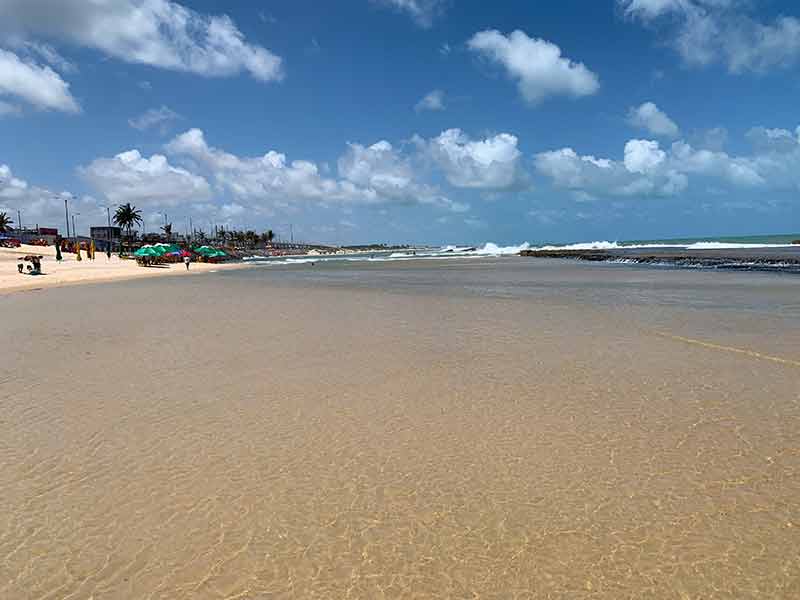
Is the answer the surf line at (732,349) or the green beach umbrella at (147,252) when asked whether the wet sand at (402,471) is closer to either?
the surf line at (732,349)

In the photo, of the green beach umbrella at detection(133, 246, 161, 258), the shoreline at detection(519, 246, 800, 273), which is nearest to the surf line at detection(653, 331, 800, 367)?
the shoreline at detection(519, 246, 800, 273)

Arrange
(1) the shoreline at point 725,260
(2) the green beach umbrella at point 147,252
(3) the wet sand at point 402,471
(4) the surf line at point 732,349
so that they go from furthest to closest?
(2) the green beach umbrella at point 147,252, (1) the shoreline at point 725,260, (4) the surf line at point 732,349, (3) the wet sand at point 402,471

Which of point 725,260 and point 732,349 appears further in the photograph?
point 725,260

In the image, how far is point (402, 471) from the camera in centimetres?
425

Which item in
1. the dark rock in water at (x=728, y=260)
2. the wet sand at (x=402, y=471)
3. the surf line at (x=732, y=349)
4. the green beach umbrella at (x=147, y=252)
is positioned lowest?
the wet sand at (x=402, y=471)

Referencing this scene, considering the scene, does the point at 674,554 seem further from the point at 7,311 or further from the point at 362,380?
the point at 7,311

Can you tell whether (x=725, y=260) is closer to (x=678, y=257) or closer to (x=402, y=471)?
(x=678, y=257)

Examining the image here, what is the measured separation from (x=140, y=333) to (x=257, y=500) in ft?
28.7

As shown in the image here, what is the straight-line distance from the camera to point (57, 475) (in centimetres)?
416

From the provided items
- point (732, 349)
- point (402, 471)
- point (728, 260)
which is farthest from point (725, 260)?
point (402, 471)

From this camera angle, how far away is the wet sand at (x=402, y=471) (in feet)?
9.67

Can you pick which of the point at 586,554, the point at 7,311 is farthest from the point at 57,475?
the point at 7,311

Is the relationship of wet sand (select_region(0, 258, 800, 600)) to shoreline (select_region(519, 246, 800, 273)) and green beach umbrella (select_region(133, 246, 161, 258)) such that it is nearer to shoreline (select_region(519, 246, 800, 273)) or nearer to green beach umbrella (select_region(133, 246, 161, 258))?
shoreline (select_region(519, 246, 800, 273))

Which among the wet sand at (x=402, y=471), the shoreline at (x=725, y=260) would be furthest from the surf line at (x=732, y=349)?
the shoreline at (x=725, y=260)
